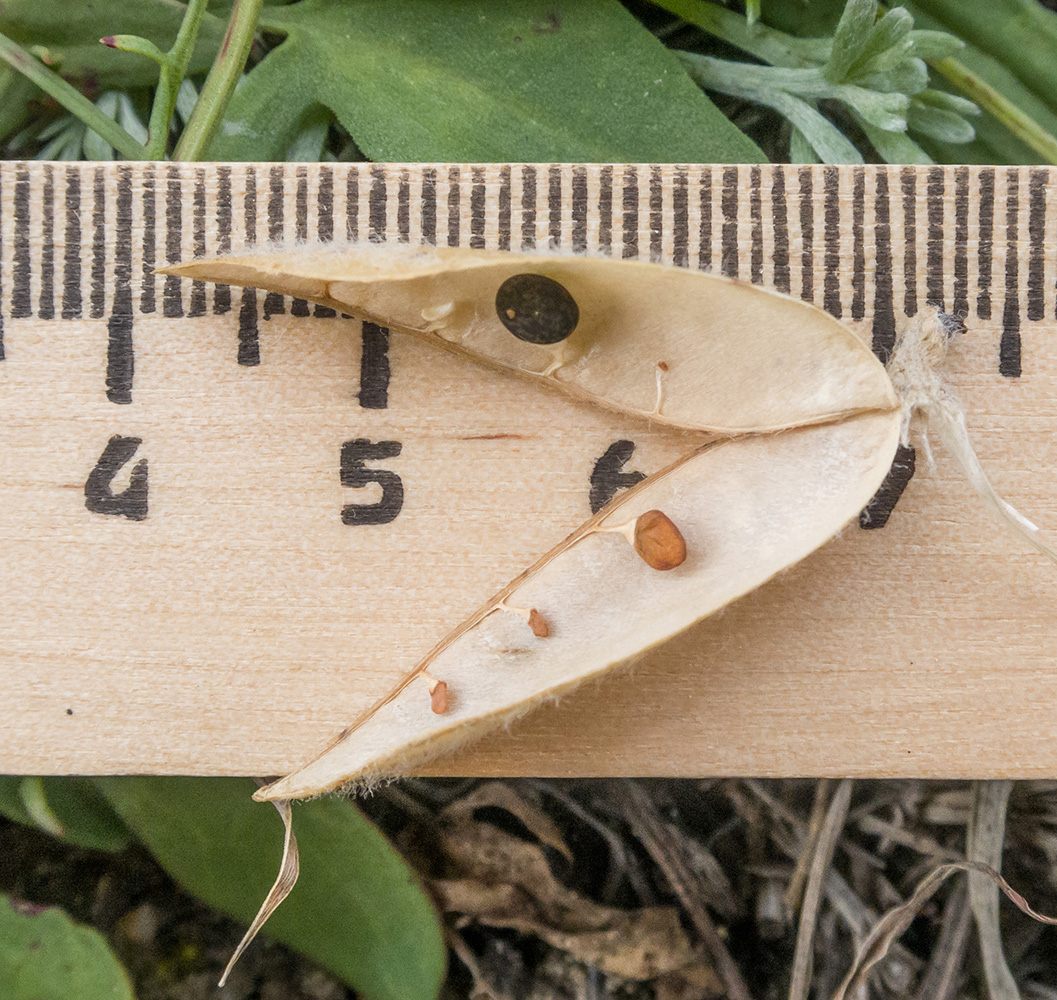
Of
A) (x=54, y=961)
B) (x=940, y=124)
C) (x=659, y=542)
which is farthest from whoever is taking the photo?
(x=940, y=124)

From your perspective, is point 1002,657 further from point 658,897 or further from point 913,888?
point 658,897

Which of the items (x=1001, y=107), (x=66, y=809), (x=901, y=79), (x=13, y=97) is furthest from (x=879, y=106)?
(x=66, y=809)

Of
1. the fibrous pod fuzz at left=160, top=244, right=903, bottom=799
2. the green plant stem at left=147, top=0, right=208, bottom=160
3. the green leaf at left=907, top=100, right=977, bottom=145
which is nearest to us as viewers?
the fibrous pod fuzz at left=160, top=244, right=903, bottom=799

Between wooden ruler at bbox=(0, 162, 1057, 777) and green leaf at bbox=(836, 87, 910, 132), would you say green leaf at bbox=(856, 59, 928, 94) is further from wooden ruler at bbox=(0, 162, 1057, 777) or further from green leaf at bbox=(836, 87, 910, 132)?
wooden ruler at bbox=(0, 162, 1057, 777)

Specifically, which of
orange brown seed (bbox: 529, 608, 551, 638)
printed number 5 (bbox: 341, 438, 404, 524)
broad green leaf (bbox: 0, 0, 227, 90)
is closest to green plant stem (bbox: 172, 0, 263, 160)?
broad green leaf (bbox: 0, 0, 227, 90)

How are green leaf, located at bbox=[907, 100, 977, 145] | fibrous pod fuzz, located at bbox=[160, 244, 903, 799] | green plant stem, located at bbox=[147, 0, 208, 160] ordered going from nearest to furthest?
fibrous pod fuzz, located at bbox=[160, 244, 903, 799]
green plant stem, located at bbox=[147, 0, 208, 160]
green leaf, located at bbox=[907, 100, 977, 145]

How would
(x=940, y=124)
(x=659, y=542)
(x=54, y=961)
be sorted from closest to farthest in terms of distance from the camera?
(x=659, y=542)
(x=54, y=961)
(x=940, y=124)

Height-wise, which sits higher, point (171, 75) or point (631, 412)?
point (171, 75)

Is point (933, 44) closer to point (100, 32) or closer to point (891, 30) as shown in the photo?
point (891, 30)

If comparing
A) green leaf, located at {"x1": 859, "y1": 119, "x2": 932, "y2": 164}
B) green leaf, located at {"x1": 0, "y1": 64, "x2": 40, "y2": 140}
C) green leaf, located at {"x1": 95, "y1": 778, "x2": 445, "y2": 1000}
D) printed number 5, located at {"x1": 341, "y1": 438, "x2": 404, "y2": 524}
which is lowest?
green leaf, located at {"x1": 95, "y1": 778, "x2": 445, "y2": 1000}
